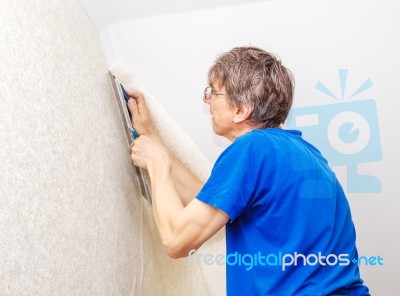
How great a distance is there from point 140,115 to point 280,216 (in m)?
0.56

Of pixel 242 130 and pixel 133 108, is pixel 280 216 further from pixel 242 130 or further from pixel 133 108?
pixel 133 108

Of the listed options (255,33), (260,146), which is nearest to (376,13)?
(255,33)

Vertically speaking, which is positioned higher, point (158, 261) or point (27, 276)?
point (27, 276)

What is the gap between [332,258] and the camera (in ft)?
3.39

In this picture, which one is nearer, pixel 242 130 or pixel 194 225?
pixel 194 225

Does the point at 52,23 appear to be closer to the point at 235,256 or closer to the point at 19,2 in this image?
the point at 19,2

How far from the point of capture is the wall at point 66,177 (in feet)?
2.28

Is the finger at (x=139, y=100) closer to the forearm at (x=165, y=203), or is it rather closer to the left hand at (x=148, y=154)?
the left hand at (x=148, y=154)

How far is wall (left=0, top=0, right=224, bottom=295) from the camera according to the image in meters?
0.69

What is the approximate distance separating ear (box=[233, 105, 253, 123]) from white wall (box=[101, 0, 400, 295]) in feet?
0.90

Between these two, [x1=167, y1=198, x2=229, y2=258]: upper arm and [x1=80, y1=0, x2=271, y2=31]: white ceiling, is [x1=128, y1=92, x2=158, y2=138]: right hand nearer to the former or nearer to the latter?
[x1=80, y1=0, x2=271, y2=31]: white ceiling

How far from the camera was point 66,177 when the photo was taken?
0.90 metres

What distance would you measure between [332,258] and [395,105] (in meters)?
0.71

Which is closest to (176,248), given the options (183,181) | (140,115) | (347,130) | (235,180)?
(235,180)
